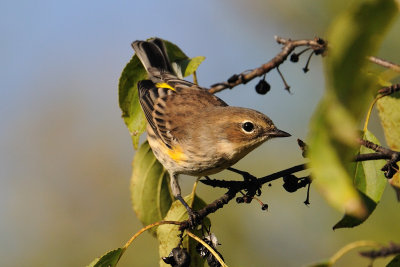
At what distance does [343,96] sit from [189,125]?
330 cm

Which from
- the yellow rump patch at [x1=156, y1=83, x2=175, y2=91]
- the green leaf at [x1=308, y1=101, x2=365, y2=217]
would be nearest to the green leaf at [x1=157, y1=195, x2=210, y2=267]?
the yellow rump patch at [x1=156, y1=83, x2=175, y2=91]

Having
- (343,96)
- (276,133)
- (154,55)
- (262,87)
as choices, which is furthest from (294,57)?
(343,96)

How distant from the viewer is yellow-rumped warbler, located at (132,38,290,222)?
12.7ft

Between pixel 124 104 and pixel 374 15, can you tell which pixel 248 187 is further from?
pixel 374 15

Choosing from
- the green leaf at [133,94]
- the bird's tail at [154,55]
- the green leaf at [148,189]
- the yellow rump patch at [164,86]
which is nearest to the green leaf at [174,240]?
the green leaf at [148,189]

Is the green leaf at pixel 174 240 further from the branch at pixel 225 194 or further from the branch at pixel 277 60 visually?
the branch at pixel 277 60

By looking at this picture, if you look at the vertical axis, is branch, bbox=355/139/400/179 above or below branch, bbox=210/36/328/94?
below

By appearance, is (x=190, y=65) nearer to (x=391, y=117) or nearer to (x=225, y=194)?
(x=225, y=194)

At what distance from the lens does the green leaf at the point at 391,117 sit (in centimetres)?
301

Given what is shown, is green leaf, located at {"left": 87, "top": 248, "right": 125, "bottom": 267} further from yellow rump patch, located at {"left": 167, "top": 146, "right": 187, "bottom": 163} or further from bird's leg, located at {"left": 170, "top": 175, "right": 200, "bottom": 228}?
yellow rump patch, located at {"left": 167, "top": 146, "right": 187, "bottom": 163}

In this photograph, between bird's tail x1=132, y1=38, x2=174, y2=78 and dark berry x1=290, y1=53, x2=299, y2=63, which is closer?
dark berry x1=290, y1=53, x2=299, y2=63

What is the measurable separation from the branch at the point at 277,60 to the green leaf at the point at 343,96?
1.74 metres

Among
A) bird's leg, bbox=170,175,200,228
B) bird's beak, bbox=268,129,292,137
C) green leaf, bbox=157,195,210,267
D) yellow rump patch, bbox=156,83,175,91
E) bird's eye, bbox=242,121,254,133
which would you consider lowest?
green leaf, bbox=157,195,210,267

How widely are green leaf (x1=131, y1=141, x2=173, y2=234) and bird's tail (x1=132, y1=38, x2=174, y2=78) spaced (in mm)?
916
